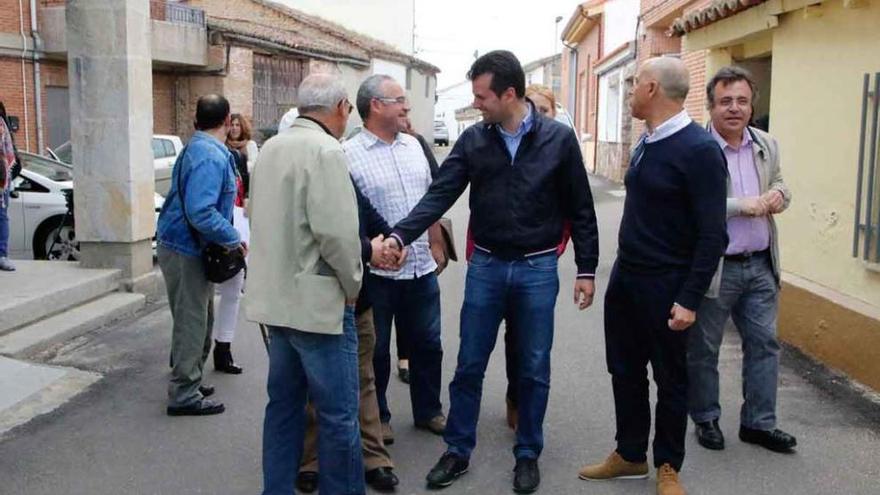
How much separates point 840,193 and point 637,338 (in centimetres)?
310

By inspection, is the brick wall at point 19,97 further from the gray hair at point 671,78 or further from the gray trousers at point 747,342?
the gray hair at point 671,78

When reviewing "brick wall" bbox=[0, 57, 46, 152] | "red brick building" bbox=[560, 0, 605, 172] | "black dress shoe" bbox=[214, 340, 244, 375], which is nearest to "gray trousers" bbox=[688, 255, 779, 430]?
"black dress shoe" bbox=[214, 340, 244, 375]

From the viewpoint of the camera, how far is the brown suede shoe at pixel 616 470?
14.8 feet

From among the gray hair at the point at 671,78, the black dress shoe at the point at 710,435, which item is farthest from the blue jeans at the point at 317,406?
the black dress shoe at the point at 710,435

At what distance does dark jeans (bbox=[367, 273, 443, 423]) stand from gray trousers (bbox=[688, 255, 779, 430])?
4.65 feet

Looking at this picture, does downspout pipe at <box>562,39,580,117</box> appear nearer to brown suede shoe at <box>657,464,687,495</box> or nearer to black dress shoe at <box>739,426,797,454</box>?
black dress shoe at <box>739,426,797,454</box>

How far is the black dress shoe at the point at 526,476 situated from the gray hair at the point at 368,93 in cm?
192

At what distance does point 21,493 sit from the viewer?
4.32 meters

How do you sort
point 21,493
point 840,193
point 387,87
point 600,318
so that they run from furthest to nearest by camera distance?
point 600,318
point 840,193
point 387,87
point 21,493

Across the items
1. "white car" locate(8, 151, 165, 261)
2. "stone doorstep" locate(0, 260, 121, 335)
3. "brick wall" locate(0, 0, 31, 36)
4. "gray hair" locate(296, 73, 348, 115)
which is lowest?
"stone doorstep" locate(0, 260, 121, 335)

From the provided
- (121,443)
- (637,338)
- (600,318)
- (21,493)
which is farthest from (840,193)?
(21,493)

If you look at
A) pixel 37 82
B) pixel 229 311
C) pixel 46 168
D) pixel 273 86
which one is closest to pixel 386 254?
pixel 229 311

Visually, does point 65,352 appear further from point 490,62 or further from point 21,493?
point 490,62

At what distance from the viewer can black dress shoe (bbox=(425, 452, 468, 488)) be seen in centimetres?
440
